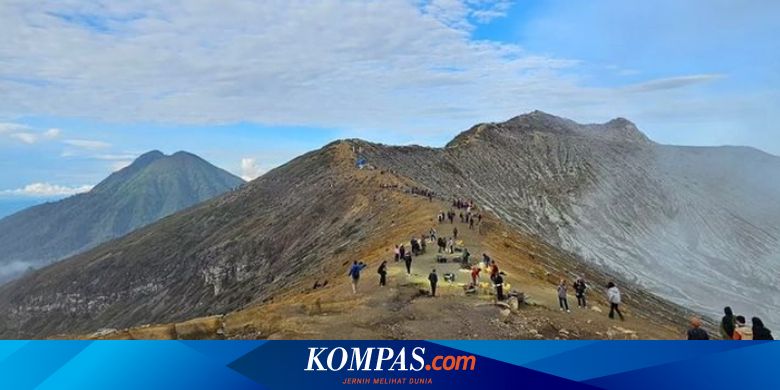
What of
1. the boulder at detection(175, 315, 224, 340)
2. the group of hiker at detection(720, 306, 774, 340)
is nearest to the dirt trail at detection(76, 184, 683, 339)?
the boulder at detection(175, 315, 224, 340)

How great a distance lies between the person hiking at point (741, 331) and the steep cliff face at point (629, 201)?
84860mm

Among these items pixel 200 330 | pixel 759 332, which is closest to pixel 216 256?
pixel 200 330

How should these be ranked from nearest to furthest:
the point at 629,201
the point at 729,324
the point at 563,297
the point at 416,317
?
the point at 729,324 < the point at 416,317 < the point at 563,297 < the point at 629,201

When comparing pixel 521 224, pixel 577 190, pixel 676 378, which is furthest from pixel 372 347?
pixel 577 190

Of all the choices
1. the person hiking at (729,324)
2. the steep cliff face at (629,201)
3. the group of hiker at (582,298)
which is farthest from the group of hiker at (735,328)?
the steep cliff face at (629,201)

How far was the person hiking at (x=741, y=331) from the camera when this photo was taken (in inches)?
719

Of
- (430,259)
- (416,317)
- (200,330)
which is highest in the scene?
(430,259)

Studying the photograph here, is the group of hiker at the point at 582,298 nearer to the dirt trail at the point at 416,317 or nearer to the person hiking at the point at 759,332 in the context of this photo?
the dirt trail at the point at 416,317

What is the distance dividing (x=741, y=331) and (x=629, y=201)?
461 feet

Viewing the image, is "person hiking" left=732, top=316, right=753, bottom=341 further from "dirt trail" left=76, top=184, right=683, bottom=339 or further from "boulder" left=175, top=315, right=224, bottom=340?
"boulder" left=175, top=315, right=224, bottom=340

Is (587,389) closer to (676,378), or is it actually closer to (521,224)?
(676,378)

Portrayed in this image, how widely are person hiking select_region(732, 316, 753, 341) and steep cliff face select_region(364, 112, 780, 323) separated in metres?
84.9

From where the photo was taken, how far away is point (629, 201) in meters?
151

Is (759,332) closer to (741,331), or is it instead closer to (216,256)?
(741,331)
